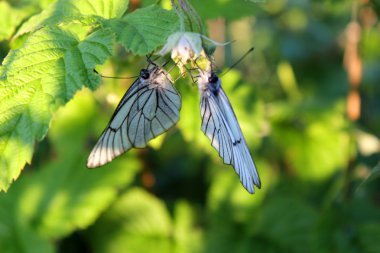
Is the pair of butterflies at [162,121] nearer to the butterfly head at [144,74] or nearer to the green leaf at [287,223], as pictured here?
the butterfly head at [144,74]

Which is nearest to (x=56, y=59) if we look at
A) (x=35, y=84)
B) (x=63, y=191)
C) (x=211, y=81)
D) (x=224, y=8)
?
(x=35, y=84)

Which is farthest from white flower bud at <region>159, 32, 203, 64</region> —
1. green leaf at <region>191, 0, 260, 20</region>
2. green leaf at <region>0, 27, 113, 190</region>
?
green leaf at <region>191, 0, 260, 20</region>

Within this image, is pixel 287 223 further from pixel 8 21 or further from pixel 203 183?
pixel 8 21

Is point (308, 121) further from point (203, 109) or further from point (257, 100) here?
point (203, 109)

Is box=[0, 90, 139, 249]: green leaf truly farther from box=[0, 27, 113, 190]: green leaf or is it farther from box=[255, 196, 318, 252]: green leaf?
box=[0, 27, 113, 190]: green leaf

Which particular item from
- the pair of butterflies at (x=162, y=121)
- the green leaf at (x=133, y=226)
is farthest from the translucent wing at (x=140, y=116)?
the green leaf at (x=133, y=226)
